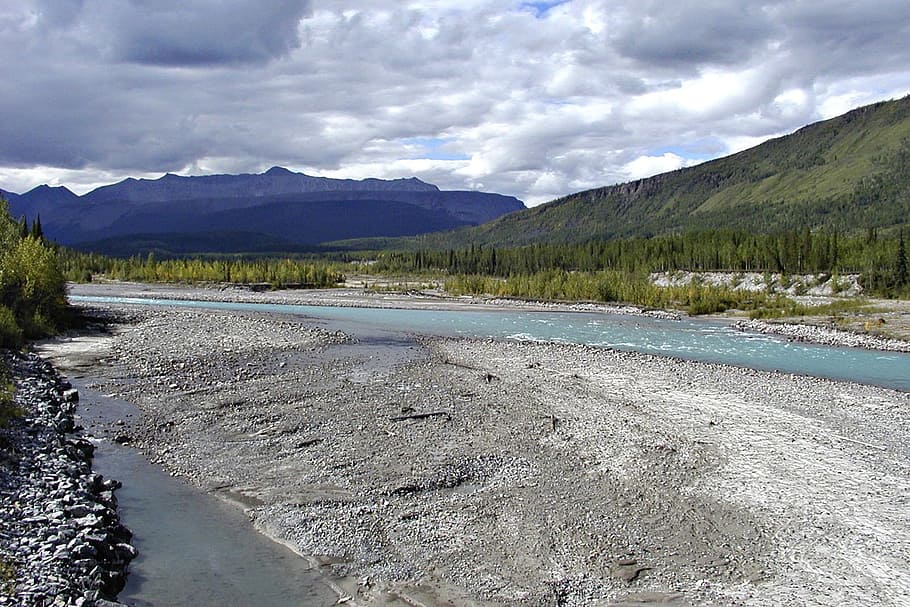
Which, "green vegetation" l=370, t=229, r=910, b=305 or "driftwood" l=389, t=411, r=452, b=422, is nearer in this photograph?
"driftwood" l=389, t=411, r=452, b=422

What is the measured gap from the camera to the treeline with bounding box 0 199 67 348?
4100 centimetres

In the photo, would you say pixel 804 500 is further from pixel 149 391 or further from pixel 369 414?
pixel 149 391

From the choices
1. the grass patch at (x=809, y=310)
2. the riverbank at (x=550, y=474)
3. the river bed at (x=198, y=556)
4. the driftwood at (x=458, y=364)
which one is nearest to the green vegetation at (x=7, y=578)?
the river bed at (x=198, y=556)

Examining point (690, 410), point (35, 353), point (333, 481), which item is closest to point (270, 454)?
point (333, 481)

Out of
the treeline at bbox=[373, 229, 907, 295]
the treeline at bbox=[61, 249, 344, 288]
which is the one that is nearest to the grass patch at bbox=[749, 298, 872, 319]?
the treeline at bbox=[373, 229, 907, 295]

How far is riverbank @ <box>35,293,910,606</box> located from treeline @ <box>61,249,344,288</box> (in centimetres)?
11481

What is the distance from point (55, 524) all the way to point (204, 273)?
152068 millimetres

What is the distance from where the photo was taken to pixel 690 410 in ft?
88.1

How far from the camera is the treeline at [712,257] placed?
10106 centimetres

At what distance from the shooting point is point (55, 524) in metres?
13.2

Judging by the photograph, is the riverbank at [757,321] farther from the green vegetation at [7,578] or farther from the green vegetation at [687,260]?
the green vegetation at [7,578]

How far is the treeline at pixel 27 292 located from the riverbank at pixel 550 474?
9.92 meters

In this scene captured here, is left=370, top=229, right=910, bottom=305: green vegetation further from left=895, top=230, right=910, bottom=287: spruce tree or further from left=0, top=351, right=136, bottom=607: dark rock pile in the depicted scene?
left=0, top=351, right=136, bottom=607: dark rock pile

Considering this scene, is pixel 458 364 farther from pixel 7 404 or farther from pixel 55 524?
pixel 55 524
